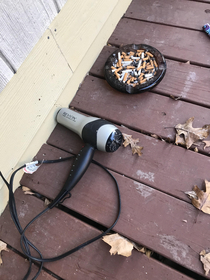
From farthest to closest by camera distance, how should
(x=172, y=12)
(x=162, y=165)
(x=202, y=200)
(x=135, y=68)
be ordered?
(x=172, y=12), (x=135, y=68), (x=162, y=165), (x=202, y=200)

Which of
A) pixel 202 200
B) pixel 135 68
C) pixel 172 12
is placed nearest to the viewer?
pixel 202 200

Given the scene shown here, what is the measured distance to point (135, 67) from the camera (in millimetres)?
1201

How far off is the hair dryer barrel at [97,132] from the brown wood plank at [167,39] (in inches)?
24.5

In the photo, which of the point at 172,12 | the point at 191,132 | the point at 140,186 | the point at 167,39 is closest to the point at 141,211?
the point at 140,186

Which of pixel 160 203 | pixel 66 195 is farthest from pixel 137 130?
pixel 66 195

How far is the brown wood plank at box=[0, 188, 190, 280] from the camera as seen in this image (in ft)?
2.75

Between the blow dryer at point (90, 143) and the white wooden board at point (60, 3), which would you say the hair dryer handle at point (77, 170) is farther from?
the white wooden board at point (60, 3)

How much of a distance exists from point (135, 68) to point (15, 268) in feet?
3.83

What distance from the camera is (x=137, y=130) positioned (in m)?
1.09

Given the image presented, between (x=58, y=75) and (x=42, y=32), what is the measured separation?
23cm

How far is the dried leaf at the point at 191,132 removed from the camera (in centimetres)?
98

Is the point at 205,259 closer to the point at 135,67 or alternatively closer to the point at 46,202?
the point at 46,202

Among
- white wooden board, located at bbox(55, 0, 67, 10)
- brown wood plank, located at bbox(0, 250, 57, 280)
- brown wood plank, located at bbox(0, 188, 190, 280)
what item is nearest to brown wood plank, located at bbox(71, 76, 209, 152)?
white wooden board, located at bbox(55, 0, 67, 10)

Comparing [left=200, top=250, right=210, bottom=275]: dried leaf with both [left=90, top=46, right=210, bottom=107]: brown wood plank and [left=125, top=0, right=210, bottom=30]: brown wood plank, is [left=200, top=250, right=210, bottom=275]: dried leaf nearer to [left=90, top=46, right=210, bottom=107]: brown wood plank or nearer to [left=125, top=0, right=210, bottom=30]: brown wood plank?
[left=90, top=46, right=210, bottom=107]: brown wood plank
